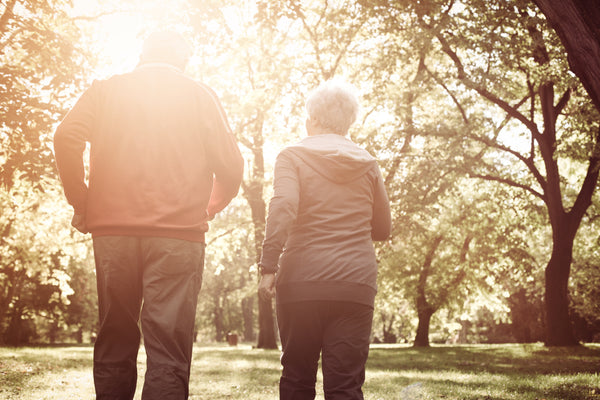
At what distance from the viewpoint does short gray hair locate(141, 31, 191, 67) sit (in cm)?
337

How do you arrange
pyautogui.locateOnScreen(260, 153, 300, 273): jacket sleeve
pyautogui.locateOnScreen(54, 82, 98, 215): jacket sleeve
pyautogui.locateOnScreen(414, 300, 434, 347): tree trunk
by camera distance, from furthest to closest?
pyautogui.locateOnScreen(414, 300, 434, 347): tree trunk, pyautogui.locateOnScreen(260, 153, 300, 273): jacket sleeve, pyautogui.locateOnScreen(54, 82, 98, 215): jacket sleeve

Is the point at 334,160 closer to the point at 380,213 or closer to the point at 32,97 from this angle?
the point at 380,213

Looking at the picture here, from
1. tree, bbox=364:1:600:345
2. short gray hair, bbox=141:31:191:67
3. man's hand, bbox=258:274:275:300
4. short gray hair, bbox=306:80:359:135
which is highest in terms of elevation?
tree, bbox=364:1:600:345

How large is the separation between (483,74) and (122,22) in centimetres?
1043

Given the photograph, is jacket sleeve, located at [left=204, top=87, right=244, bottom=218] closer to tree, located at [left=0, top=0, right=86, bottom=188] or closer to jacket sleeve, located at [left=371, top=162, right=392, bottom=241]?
jacket sleeve, located at [left=371, top=162, right=392, bottom=241]

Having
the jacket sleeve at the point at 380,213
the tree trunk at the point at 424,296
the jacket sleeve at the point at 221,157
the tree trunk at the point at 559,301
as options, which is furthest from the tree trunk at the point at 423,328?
the jacket sleeve at the point at 221,157

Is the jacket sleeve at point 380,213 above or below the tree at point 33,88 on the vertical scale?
below

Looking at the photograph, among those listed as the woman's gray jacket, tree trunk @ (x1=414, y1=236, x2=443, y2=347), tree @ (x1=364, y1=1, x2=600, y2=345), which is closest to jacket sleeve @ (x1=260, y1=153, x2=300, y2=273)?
the woman's gray jacket

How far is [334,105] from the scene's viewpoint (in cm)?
353

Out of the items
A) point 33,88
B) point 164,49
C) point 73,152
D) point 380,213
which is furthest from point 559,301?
point 73,152

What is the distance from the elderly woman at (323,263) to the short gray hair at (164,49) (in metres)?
0.85

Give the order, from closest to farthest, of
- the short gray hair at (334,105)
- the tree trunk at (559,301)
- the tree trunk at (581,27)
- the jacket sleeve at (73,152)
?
1. the jacket sleeve at (73,152)
2. the short gray hair at (334,105)
3. the tree trunk at (581,27)
4. the tree trunk at (559,301)

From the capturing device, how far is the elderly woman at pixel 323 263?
3.09m

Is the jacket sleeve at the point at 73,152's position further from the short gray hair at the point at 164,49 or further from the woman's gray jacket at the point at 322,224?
the woman's gray jacket at the point at 322,224
